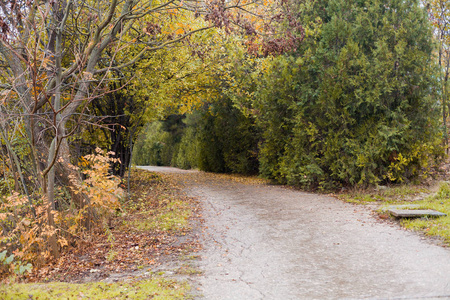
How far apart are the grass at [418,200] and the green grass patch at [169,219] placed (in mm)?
4212

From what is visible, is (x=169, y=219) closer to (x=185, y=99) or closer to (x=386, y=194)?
(x=386, y=194)

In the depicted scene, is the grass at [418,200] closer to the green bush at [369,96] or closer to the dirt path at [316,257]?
the dirt path at [316,257]

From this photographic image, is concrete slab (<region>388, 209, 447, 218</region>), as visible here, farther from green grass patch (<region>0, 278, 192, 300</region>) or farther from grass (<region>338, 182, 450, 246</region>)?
green grass patch (<region>0, 278, 192, 300</region>)

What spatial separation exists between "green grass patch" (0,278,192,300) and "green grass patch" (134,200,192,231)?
9.21 ft

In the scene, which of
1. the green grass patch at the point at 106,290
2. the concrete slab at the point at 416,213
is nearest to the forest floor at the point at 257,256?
the green grass patch at the point at 106,290

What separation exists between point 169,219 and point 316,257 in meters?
3.64

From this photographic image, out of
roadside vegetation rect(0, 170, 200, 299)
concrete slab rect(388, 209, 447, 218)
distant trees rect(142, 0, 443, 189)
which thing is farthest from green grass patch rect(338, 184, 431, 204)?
roadside vegetation rect(0, 170, 200, 299)

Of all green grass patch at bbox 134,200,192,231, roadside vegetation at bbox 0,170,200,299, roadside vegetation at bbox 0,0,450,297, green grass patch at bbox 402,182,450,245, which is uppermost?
roadside vegetation at bbox 0,0,450,297

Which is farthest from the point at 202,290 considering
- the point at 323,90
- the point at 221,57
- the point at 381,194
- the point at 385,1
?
the point at 221,57

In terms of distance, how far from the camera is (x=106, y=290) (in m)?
4.48

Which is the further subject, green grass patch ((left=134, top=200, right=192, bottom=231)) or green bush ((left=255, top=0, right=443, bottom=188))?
green bush ((left=255, top=0, right=443, bottom=188))

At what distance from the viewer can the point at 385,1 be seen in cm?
1088

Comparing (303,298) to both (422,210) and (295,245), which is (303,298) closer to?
(295,245)

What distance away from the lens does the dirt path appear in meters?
4.39
